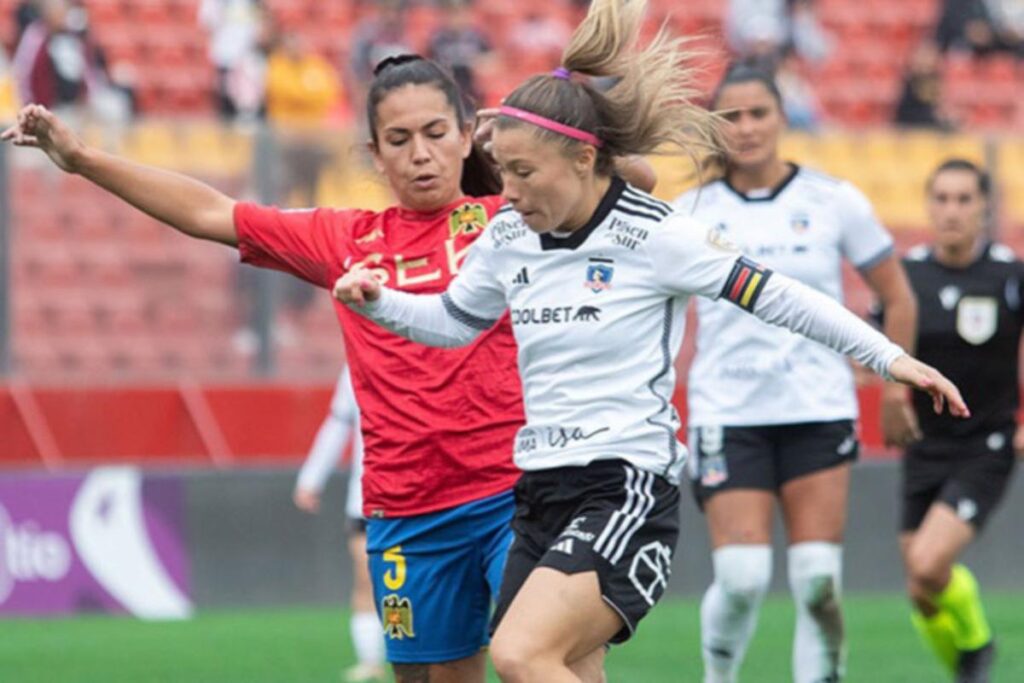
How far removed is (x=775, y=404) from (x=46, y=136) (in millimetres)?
3277

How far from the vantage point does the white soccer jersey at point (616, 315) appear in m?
5.66

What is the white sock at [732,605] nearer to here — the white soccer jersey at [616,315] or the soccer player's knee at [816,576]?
the soccer player's knee at [816,576]

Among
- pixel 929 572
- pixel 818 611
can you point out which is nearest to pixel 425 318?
pixel 818 611

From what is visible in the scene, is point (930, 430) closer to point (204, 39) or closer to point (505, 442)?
point (505, 442)

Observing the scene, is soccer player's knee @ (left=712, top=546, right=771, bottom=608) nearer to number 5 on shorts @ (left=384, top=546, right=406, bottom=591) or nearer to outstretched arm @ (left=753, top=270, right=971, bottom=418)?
number 5 on shorts @ (left=384, top=546, right=406, bottom=591)

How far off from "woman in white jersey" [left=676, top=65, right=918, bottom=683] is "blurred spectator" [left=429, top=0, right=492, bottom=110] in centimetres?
869

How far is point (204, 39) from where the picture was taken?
723 inches

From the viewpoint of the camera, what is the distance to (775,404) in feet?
27.0

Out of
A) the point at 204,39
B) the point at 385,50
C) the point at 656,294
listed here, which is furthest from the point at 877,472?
the point at 656,294

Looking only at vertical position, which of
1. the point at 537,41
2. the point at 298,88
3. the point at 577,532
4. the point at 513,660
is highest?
the point at 537,41

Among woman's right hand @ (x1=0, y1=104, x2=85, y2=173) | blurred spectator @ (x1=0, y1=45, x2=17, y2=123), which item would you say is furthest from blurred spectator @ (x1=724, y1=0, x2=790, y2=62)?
woman's right hand @ (x1=0, y1=104, x2=85, y2=173)

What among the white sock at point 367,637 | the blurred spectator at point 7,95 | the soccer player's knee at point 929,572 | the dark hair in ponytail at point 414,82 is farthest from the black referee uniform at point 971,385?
the blurred spectator at point 7,95

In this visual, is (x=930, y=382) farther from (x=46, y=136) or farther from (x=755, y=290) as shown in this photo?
(x=46, y=136)

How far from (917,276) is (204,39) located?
9.73m
